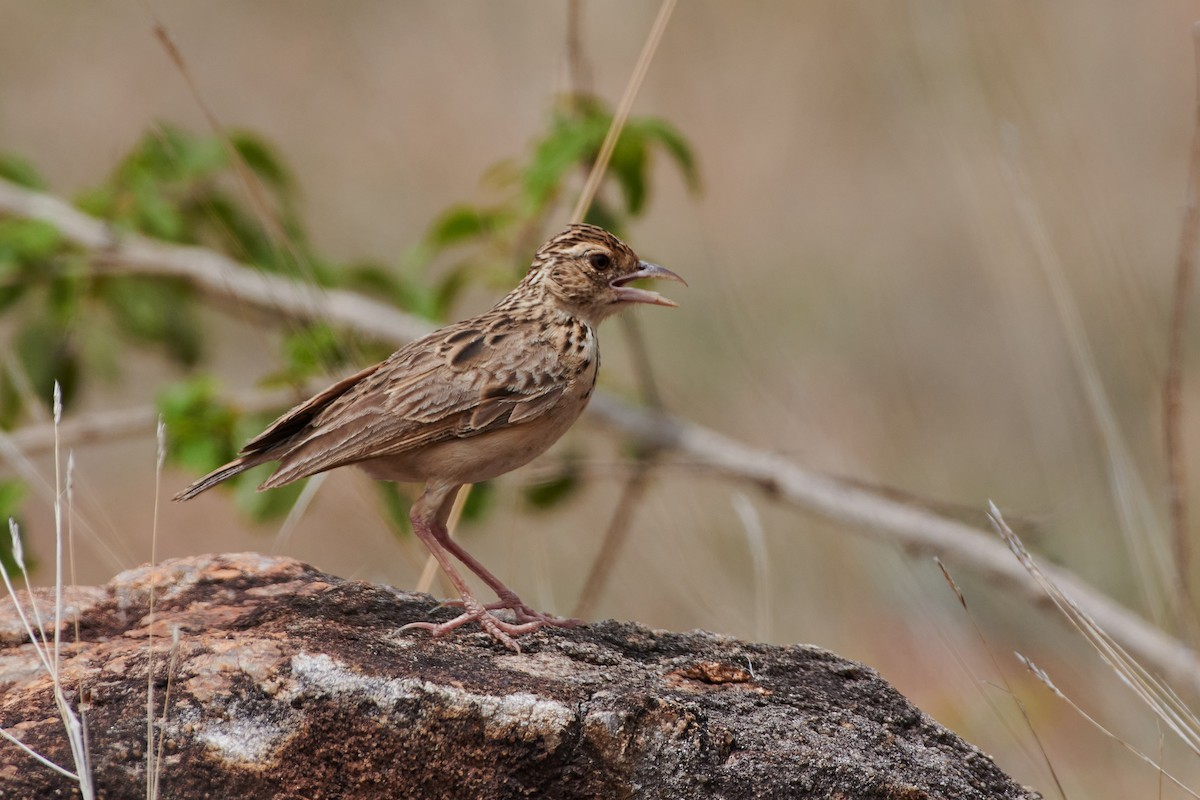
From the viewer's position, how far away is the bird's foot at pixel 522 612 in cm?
460

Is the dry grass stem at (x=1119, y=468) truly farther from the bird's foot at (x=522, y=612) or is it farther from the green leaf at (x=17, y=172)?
the green leaf at (x=17, y=172)

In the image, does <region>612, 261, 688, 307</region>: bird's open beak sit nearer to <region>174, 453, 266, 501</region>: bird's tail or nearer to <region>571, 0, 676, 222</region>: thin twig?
<region>571, 0, 676, 222</region>: thin twig

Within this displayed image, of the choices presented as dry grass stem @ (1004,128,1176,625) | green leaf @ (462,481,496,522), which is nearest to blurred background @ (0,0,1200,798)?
dry grass stem @ (1004,128,1176,625)

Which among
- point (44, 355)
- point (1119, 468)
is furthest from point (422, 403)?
point (44, 355)

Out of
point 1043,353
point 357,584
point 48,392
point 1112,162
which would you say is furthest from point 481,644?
point 1112,162

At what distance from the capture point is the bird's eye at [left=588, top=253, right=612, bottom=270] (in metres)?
5.42

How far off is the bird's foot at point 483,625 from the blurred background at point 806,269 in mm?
1213

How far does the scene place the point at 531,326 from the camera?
5.26 metres

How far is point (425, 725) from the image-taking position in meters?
3.56

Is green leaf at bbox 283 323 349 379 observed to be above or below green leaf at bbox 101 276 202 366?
above

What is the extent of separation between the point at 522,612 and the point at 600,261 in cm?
144

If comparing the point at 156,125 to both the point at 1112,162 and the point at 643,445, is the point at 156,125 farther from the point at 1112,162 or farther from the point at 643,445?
the point at 1112,162

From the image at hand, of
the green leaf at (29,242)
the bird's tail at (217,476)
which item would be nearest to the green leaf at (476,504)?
the bird's tail at (217,476)

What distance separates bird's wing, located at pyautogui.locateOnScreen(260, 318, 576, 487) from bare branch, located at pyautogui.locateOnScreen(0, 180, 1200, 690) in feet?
5.54
